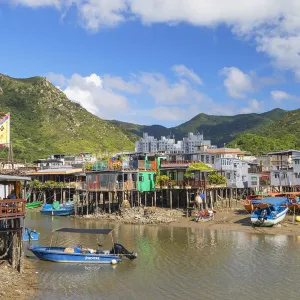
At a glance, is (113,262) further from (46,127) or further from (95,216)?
(46,127)

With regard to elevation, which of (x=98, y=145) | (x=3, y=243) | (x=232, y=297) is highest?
(x=98, y=145)

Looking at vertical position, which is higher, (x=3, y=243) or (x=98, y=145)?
(x=98, y=145)

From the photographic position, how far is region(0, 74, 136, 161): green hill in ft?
392

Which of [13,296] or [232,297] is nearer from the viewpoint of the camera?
[13,296]

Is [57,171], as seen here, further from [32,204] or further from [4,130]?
[4,130]

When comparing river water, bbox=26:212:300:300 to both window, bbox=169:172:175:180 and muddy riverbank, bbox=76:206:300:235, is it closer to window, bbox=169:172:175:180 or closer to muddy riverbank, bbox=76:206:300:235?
muddy riverbank, bbox=76:206:300:235

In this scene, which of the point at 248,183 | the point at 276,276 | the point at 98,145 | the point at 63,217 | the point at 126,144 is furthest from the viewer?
the point at 126,144

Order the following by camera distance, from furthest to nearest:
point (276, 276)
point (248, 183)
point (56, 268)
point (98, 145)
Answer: point (98, 145)
point (248, 183)
point (56, 268)
point (276, 276)

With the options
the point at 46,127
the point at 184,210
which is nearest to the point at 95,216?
the point at 184,210

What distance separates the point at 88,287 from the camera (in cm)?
2383

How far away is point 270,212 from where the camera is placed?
43906mm

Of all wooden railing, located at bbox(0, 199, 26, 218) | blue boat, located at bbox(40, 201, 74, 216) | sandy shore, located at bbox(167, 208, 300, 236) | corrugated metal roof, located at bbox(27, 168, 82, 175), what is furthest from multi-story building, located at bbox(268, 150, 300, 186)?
wooden railing, located at bbox(0, 199, 26, 218)

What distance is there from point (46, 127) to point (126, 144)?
27378mm

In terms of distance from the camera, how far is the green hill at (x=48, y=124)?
392ft
